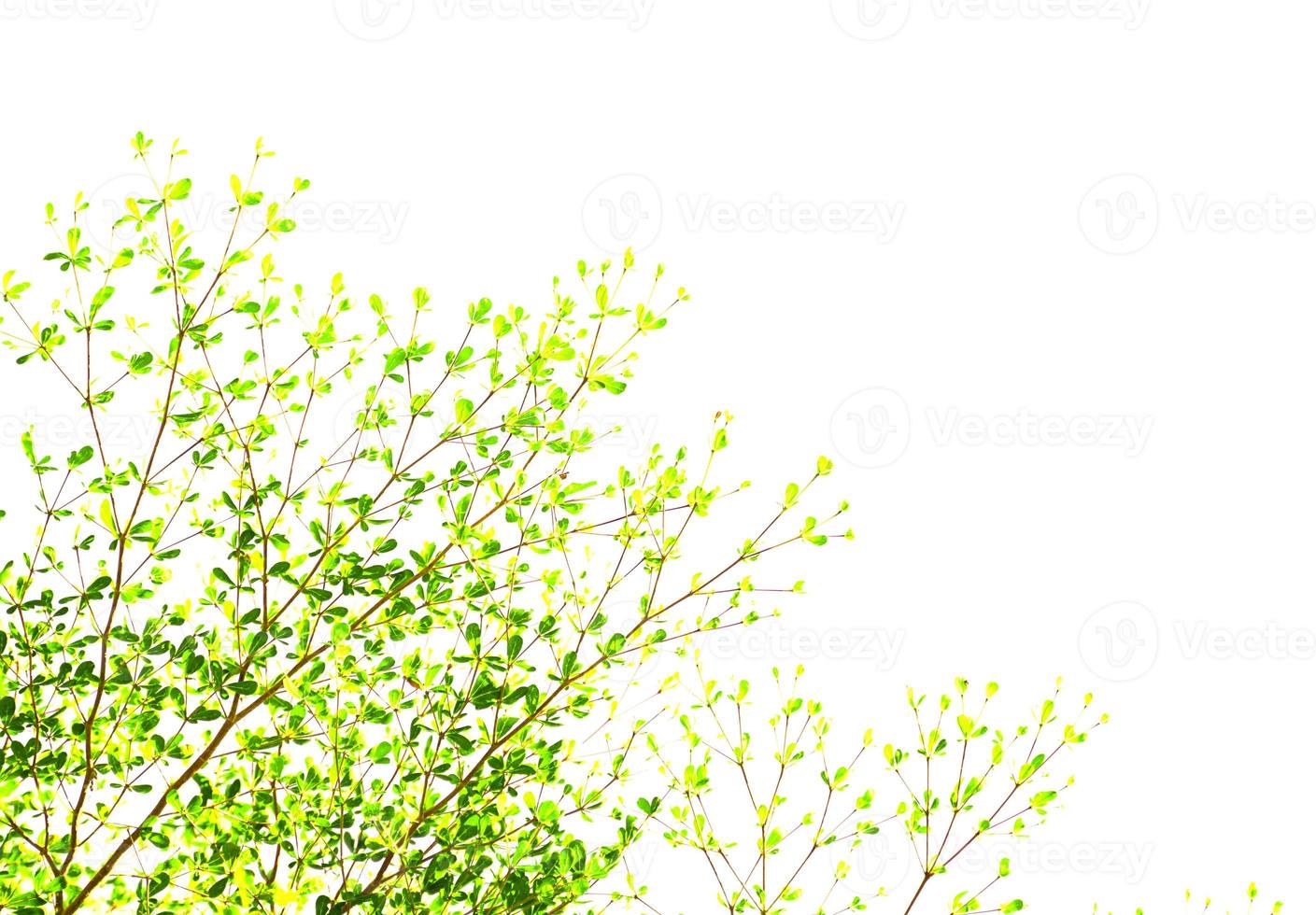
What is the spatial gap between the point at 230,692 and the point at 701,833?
3.77 feet

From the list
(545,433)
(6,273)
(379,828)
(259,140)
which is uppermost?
(259,140)

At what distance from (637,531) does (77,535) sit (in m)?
1.33

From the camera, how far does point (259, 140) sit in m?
2.83

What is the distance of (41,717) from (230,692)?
483 millimetres

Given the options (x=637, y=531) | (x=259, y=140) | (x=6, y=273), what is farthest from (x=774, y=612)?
(x=6, y=273)

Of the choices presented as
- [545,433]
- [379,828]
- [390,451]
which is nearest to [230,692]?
[379,828]

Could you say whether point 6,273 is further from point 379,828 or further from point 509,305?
point 379,828

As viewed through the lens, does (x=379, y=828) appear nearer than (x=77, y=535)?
Yes

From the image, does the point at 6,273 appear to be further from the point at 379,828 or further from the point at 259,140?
the point at 379,828

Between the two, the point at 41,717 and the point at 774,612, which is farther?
the point at 774,612

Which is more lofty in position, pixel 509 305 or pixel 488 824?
pixel 509 305

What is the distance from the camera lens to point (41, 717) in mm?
2766

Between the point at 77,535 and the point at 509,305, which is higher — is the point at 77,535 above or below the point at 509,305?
below

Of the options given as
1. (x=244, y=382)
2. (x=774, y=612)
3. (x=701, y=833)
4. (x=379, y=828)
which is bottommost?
(x=701, y=833)
